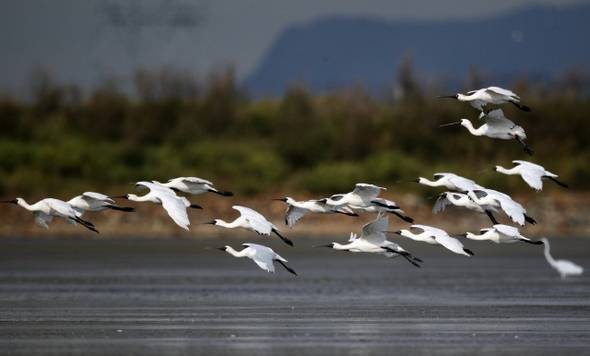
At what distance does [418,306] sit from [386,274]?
10.3 m

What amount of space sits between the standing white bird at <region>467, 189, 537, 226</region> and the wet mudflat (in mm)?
2190

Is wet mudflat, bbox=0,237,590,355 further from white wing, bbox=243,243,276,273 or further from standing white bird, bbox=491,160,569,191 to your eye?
standing white bird, bbox=491,160,569,191

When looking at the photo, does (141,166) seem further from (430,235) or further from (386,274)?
(430,235)

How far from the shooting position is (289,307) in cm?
2475

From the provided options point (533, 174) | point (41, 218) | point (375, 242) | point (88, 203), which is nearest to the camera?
point (533, 174)

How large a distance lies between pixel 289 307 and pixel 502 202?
Result: 22.2 ft

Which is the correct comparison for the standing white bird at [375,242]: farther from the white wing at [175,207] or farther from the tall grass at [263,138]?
the tall grass at [263,138]

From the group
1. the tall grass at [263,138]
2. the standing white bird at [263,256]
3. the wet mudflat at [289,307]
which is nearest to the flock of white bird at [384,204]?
the standing white bird at [263,256]

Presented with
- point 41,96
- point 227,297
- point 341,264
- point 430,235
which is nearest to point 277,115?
point 41,96

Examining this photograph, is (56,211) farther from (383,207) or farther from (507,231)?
(507,231)

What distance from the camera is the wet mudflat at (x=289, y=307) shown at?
1894 cm

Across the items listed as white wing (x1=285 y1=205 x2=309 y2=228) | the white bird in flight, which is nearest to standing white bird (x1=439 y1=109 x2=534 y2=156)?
the white bird in flight

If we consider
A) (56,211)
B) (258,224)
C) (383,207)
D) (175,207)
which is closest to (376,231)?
(383,207)

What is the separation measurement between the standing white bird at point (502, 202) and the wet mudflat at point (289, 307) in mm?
2190
